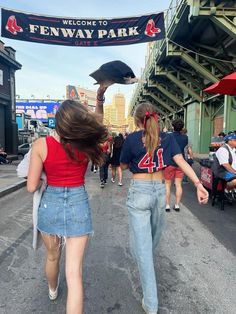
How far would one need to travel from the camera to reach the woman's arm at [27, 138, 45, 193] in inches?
86.2

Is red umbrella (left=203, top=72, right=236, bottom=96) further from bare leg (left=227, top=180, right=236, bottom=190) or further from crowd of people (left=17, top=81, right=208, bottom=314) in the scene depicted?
crowd of people (left=17, top=81, right=208, bottom=314)

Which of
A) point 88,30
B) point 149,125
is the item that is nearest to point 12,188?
point 88,30

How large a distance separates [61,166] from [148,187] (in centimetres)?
85

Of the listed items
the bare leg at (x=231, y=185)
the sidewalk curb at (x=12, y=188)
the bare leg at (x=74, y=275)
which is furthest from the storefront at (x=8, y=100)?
the bare leg at (x=74, y=275)

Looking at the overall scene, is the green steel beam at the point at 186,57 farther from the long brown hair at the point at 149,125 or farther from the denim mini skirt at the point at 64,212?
the denim mini skirt at the point at 64,212

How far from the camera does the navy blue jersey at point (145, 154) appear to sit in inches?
108

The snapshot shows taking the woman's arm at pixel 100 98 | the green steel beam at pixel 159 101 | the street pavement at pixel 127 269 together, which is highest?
the green steel beam at pixel 159 101

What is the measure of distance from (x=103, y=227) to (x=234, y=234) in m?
2.20

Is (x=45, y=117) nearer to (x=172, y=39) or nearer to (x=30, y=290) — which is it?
(x=172, y=39)

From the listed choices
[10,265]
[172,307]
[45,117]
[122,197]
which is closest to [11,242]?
[10,265]

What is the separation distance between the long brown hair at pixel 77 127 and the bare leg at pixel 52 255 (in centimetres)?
70

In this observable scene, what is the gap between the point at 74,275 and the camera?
2221 mm

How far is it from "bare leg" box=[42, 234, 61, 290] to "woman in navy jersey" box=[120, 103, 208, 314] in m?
0.68

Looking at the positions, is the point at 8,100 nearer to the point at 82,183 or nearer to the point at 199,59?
the point at 199,59
